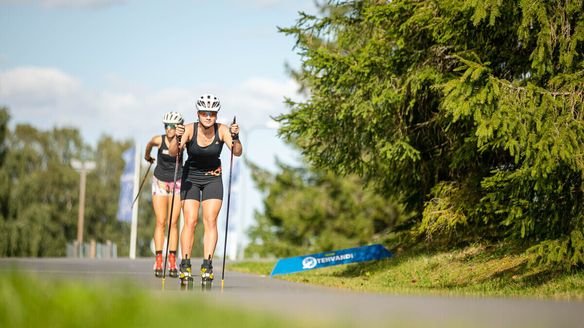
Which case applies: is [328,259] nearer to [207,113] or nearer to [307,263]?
[307,263]

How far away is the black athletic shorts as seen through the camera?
12.7 meters

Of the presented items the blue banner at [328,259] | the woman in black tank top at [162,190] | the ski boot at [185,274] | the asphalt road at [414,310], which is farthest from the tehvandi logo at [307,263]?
the asphalt road at [414,310]

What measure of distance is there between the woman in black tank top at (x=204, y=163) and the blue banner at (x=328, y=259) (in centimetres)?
594

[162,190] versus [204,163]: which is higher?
[204,163]

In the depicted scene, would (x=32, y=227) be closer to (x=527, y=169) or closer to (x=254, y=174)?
(x=254, y=174)

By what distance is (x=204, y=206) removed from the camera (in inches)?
499

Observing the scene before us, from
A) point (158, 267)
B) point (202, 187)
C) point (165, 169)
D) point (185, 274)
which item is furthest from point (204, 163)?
point (158, 267)

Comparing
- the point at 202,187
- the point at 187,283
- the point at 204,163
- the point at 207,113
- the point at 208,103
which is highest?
the point at 208,103

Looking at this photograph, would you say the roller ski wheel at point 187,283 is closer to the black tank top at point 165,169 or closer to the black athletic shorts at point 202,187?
the black athletic shorts at point 202,187

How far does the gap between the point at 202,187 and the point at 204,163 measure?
1.06 feet

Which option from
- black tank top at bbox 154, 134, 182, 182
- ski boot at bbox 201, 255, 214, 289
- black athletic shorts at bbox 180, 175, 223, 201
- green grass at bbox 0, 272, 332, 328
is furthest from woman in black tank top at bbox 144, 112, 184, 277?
green grass at bbox 0, 272, 332, 328

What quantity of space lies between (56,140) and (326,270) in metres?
54.8

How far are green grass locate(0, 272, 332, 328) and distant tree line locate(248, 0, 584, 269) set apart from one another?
6.14 m

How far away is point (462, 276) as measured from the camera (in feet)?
50.7
